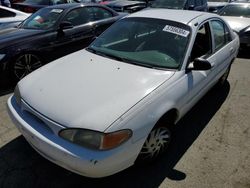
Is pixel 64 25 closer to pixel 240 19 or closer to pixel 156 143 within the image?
pixel 156 143

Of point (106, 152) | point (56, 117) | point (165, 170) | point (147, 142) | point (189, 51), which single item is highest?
point (189, 51)

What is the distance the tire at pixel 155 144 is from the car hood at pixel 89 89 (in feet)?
1.57

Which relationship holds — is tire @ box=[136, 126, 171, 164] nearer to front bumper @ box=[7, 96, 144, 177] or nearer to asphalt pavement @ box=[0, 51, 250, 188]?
asphalt pavement @ box=[0, 51, 250, 188]

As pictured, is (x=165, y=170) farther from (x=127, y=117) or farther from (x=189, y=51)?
(x=189, y=51)

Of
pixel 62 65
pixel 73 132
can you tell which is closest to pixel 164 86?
pixel 73 132

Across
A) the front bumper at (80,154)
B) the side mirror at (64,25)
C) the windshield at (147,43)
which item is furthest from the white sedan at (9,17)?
the front bumper at (80,154)

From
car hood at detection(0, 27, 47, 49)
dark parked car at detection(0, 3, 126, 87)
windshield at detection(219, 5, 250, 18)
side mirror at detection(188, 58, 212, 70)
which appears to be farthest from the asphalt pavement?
windshield at detection(219, 5, 250, 18)

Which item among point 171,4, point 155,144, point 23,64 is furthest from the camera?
point 171,4

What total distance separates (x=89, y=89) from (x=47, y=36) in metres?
3.04

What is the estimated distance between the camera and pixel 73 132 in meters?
2.23

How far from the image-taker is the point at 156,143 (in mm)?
2803

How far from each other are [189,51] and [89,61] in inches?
49.0

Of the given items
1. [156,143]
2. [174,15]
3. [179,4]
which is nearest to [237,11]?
[179,4]

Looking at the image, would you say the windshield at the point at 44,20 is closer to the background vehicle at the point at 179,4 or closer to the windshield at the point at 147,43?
the windshield at the point at 147,43
